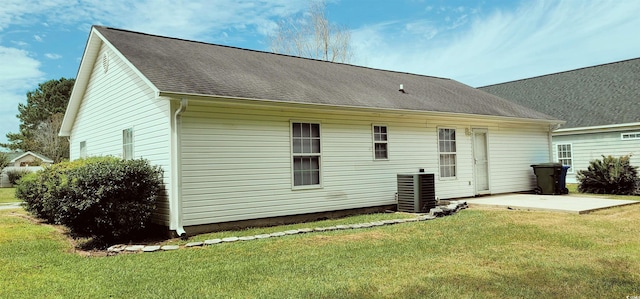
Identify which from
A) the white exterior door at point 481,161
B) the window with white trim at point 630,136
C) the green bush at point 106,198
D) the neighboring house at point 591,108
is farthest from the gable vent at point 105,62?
the window with white trim at point 630,136

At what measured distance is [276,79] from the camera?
1036 cm

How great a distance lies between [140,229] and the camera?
8055 millimetres

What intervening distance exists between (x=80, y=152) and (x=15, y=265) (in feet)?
26.0

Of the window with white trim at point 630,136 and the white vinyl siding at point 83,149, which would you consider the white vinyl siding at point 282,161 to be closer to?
the white vinyl siding at point 83,149

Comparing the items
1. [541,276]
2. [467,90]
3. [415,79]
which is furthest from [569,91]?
[541,276]

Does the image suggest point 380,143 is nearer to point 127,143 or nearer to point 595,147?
point 127,143

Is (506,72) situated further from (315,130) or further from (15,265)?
(15,265)

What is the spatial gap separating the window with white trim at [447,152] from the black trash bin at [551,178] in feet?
11.3

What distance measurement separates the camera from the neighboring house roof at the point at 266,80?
8.45 metres

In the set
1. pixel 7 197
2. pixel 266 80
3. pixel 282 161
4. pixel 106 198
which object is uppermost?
pixel 266 80

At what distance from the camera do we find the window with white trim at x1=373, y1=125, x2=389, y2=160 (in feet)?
35.3

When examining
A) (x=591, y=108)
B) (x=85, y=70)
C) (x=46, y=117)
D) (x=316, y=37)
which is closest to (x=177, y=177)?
(x=85, y=70)

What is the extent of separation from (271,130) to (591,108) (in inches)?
605

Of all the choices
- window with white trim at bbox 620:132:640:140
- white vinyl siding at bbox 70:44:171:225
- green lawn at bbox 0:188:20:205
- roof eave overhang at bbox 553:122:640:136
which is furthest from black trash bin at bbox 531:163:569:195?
green lawn at bbox 0:188:20:205
